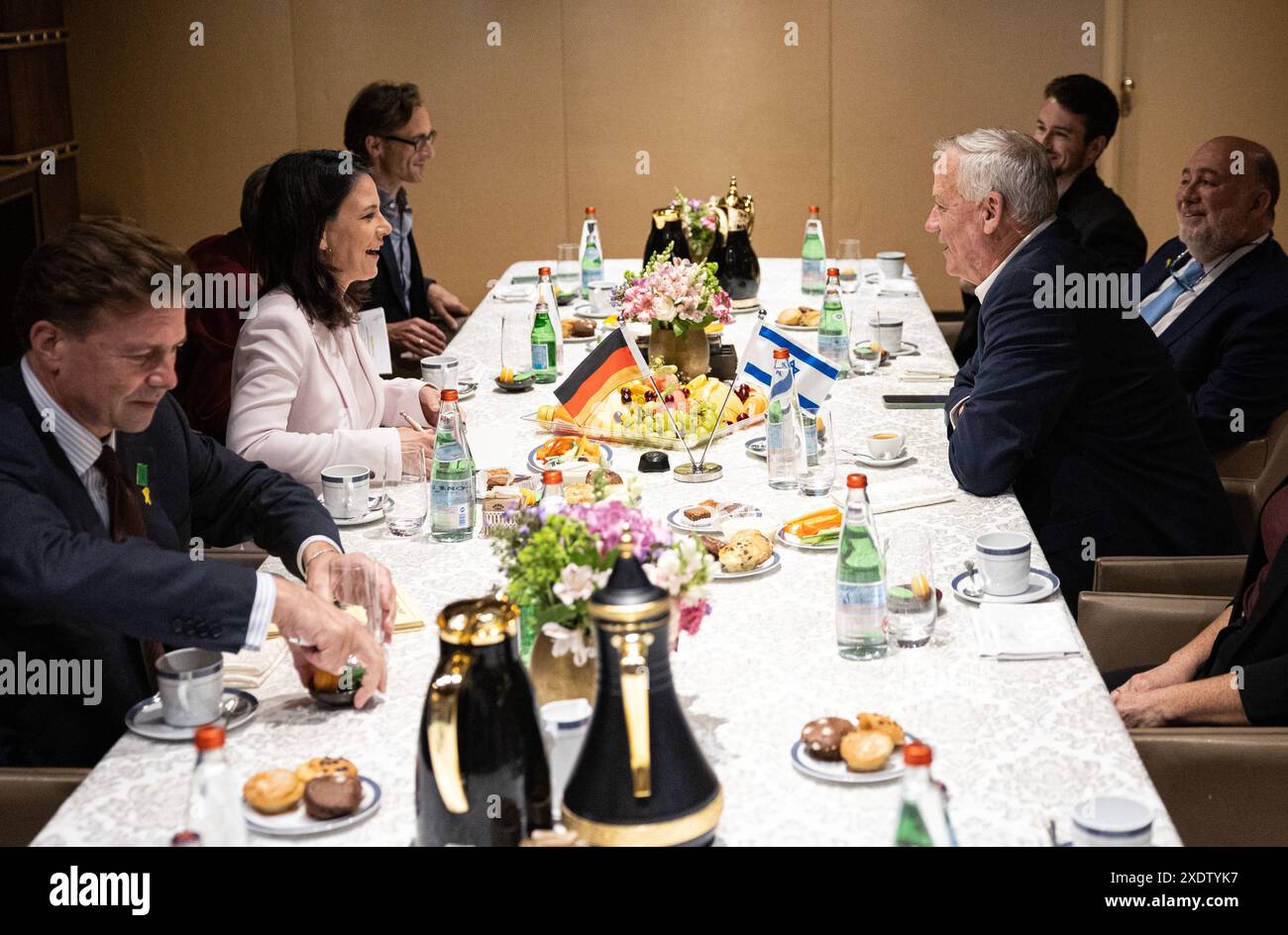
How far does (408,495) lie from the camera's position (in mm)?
2846

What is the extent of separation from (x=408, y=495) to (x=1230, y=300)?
7.39 feet

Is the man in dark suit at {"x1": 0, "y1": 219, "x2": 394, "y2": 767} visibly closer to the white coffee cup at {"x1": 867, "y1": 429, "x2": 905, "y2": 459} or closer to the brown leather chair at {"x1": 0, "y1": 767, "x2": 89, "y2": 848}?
the brown leather chair at {"x1": 0, "y1": 767, "x2": 89, "y2": 848}

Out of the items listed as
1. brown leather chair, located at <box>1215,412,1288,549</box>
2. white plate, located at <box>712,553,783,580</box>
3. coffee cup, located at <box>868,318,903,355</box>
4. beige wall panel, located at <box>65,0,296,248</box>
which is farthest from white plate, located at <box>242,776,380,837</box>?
beige wall panel, located at <box>65,0,296,248</box>

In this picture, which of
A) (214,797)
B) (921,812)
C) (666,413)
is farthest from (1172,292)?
(214,797)

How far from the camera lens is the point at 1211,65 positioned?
6859 mm

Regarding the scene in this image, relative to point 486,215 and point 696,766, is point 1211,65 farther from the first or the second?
point 696,766

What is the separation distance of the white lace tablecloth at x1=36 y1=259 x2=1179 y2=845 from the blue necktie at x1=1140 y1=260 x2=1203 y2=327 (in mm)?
1946

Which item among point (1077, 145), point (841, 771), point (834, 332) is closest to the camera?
point (841, 771)

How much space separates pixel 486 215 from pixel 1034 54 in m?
2.79

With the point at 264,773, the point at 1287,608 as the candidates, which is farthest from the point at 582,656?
the point at 1287,608

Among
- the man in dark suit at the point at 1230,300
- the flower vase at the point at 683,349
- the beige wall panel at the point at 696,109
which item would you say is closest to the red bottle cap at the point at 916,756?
the flower vase at the point at 683,349

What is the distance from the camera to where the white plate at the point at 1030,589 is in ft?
7.13

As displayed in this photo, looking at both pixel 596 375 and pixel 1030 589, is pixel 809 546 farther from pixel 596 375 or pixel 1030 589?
pixel 596 375

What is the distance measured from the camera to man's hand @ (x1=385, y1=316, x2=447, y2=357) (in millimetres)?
4922
